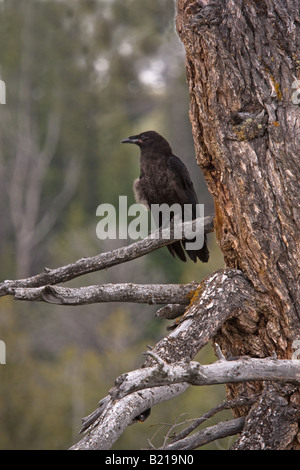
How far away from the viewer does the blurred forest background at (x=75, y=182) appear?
887 inches

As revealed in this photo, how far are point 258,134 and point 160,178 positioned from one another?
140 inches

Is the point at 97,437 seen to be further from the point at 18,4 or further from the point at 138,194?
the point at 18,4

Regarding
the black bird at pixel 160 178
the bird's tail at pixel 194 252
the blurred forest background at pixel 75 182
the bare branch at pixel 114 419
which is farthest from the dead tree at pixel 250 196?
the blurred forest background at pixel 75 182

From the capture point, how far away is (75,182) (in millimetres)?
39406

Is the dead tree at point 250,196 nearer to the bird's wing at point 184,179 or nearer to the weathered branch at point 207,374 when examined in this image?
the weathered branch at point 207,374

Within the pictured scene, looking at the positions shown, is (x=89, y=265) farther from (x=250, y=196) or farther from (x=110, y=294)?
(x=250, y=196)

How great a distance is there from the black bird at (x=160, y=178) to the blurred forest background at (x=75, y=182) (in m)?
13.0

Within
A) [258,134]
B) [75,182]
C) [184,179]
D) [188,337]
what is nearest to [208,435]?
[188,337]

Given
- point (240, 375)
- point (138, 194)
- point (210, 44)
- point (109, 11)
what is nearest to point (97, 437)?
point (240, 375)

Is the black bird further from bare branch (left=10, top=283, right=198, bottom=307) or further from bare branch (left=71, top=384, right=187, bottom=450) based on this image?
bare branch (left=71, top=384, right=187, bottom=450)

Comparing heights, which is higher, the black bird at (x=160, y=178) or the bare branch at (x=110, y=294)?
the black bird at (x=160, y=178)

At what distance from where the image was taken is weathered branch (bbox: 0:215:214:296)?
4.04 metres
